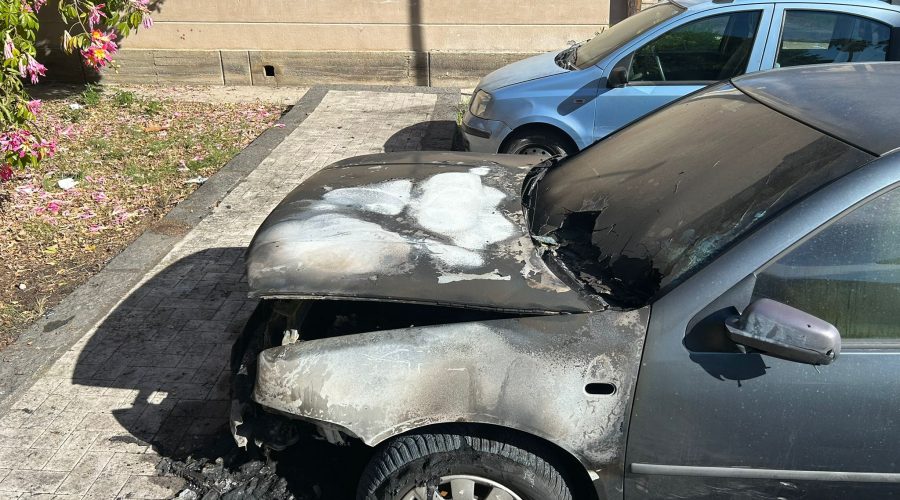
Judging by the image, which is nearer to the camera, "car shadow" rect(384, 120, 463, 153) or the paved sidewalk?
the paved sidewalk

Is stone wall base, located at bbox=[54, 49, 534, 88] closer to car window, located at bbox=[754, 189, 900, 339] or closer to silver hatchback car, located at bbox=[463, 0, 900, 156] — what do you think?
silver hatchback car, located at bbox=[463, 0, 900, 156]

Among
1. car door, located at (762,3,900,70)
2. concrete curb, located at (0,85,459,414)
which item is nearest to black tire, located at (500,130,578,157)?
car door, located at (762,3,900,70)

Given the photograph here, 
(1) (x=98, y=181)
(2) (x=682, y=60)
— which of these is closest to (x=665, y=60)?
(2) (x=682, y=60)

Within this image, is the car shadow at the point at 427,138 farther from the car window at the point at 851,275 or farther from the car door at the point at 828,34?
the car window at the point at 851,275

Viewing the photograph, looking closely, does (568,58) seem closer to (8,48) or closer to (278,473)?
(8,48)

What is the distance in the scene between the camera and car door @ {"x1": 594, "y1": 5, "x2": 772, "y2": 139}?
6.21 meters

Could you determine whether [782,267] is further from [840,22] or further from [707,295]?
[840,22]

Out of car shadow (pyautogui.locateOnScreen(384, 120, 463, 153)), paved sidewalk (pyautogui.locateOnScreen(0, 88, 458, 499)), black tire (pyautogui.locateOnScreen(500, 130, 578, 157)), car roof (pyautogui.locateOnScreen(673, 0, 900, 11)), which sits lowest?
paved sidewalk (pyautogui.locateOnScreen(0, 88, 458, 499))

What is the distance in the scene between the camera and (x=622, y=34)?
6.77m

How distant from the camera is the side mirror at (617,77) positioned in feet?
20.7

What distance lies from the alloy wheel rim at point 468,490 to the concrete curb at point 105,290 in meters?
2.55

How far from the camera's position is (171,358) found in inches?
172

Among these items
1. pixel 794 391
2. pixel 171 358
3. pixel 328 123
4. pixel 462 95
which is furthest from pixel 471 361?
pixel 462 95

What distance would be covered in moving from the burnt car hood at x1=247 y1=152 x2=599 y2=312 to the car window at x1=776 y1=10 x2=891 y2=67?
3666 millimetres
